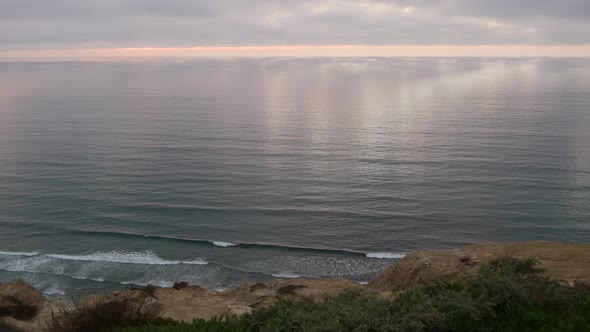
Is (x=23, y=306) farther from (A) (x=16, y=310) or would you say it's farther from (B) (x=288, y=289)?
(B) (x=288, y=289)

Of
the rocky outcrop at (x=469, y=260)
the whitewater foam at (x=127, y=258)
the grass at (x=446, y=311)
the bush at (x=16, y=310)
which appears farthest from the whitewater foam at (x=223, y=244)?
the grass at (x=446, y=311)

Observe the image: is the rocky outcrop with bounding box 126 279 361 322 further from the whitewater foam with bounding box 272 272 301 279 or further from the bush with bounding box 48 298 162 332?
the whitewater foam with bounding box 272 272 301 279

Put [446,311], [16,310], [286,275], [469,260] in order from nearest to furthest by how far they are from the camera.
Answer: [446,311] → [16,310] → [469,260] → [286,275]

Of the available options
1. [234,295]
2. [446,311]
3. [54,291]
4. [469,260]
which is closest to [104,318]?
[446,311]

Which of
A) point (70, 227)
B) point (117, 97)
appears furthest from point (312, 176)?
point (117, 97)

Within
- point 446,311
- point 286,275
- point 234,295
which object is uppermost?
point 446,311

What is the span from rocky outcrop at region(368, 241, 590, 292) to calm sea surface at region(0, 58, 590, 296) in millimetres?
8293

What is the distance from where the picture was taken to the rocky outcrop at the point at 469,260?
20.4 metres

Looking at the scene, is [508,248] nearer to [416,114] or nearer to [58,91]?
[416,114]

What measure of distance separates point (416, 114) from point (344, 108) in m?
16.3

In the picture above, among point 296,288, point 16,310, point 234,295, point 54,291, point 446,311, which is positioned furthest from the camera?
point 54,291

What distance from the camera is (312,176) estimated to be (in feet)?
171

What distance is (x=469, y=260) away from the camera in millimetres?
21469

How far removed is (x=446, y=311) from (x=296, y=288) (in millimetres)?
11460
